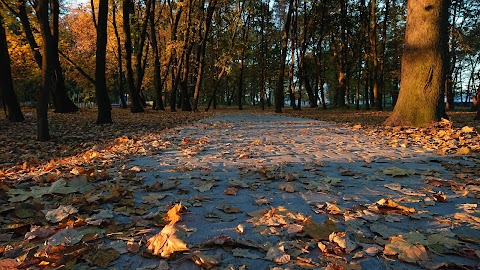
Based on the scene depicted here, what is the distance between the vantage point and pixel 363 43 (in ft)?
100

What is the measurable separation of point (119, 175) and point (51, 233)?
1.85 meters

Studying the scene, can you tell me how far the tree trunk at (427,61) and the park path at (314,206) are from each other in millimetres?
3778

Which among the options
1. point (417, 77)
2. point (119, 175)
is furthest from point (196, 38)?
point (119, 175)

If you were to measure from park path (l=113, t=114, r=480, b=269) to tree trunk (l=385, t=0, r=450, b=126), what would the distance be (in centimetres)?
378

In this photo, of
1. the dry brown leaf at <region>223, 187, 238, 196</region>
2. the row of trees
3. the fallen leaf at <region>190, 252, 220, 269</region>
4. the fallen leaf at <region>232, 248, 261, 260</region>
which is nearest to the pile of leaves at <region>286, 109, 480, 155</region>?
the dry brown leaf at <region>223, 187, 238, 196</region>

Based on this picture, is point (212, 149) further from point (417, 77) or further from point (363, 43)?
point (363, 43)

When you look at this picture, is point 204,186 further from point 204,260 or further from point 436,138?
point 436,138

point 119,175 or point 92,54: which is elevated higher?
point 92,54

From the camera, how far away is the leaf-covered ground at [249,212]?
197 cm

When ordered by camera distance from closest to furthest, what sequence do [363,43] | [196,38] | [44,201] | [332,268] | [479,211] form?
[332,268], [479,211], [44,201], [196,38], [363,43]

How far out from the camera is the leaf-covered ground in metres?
1.97

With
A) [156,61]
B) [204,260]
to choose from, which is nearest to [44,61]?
[204,260]

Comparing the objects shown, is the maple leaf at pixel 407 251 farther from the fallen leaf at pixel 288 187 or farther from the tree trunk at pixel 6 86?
the tree trunk at pixel 6 86

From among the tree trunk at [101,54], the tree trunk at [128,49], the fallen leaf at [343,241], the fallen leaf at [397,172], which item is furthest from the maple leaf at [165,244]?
the tree trunk at [128,49]
